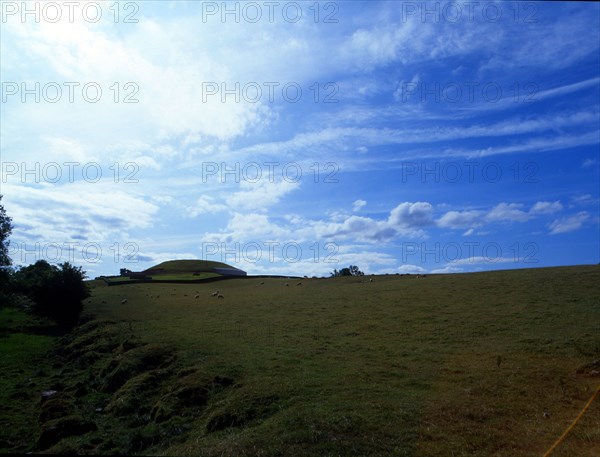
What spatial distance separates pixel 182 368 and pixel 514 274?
113ft

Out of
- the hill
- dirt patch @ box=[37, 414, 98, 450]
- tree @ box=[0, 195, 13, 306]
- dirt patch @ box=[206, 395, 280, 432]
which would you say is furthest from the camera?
the hill

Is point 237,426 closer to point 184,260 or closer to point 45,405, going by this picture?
point 45,405

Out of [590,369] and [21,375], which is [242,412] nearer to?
[590,369]

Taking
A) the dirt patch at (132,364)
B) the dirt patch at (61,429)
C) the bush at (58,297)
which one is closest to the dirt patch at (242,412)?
the dirt patch at (61,429)

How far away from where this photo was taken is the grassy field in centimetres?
1181

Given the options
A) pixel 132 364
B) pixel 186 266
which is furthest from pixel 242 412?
pixel 186 266

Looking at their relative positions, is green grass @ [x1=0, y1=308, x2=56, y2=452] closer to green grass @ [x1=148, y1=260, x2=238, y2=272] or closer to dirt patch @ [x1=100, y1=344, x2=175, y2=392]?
dirt patch @ [x1=100, y1=344, x2=175, y2=392]

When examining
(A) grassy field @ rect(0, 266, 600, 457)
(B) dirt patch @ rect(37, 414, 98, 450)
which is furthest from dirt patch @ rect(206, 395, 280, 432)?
(B) dirt patch @ rect(37, 414, 98, 450)

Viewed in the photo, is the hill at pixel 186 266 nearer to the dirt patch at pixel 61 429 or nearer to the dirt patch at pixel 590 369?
the dirt patch at pixel 61 429

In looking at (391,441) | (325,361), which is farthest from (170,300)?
(391,441)

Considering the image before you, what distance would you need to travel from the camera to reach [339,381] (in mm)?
16375

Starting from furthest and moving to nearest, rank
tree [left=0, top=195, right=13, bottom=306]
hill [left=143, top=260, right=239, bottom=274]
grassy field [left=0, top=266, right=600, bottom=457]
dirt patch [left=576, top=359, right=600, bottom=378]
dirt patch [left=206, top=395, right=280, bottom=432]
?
hill [left=143, top=260, right=239, bottom=274] < tree [left=0, top=195, right=13, bottom=306] < dirt patch [left=576, top=359, right=600, bottom=378] < dirt patch [left=206, top=395, right=280, bottom=432] < grassy field [left=0, top=266, right=600, bottom=457]

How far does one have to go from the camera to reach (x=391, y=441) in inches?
446

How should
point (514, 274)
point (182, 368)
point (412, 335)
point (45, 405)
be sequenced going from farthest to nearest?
point (514, 274) < point (412, 335) < point (182, 368) < point (45, 405)
